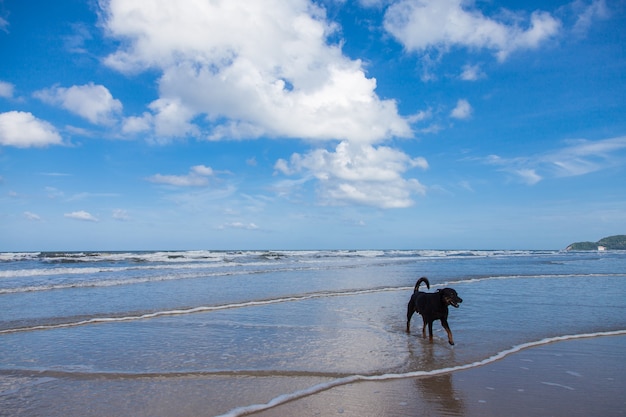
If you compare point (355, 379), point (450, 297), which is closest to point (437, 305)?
point (450, 297)

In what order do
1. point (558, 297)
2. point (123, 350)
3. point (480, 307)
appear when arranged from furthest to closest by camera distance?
point (558, 297) < point (480, 307) < point (123, 350)

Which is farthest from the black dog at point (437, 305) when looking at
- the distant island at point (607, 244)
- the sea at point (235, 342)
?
the distant island at point (607, 244)

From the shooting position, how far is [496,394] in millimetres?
5000

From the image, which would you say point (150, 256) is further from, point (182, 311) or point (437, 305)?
point (437, 305)

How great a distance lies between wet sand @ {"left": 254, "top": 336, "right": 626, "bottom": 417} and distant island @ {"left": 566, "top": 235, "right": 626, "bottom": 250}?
14674 cm

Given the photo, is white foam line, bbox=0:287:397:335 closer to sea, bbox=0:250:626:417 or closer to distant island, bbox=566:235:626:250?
sea, bbox=0:250:626:417

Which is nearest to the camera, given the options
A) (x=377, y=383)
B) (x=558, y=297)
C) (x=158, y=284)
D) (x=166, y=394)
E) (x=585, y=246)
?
(x=166, y=394)

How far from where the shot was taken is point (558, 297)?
44.8 ft

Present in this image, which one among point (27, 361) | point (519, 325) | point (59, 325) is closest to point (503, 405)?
point (519, 325)

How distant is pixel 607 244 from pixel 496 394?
157772mm

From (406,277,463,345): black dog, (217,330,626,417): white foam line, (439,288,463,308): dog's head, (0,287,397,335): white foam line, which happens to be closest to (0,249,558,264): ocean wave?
(0,287,397,335): white foam line

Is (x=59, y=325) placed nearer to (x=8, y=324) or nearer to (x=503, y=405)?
(x=8, y=324)

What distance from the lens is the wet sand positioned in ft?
14.8

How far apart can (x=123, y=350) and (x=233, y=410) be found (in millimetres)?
3569
